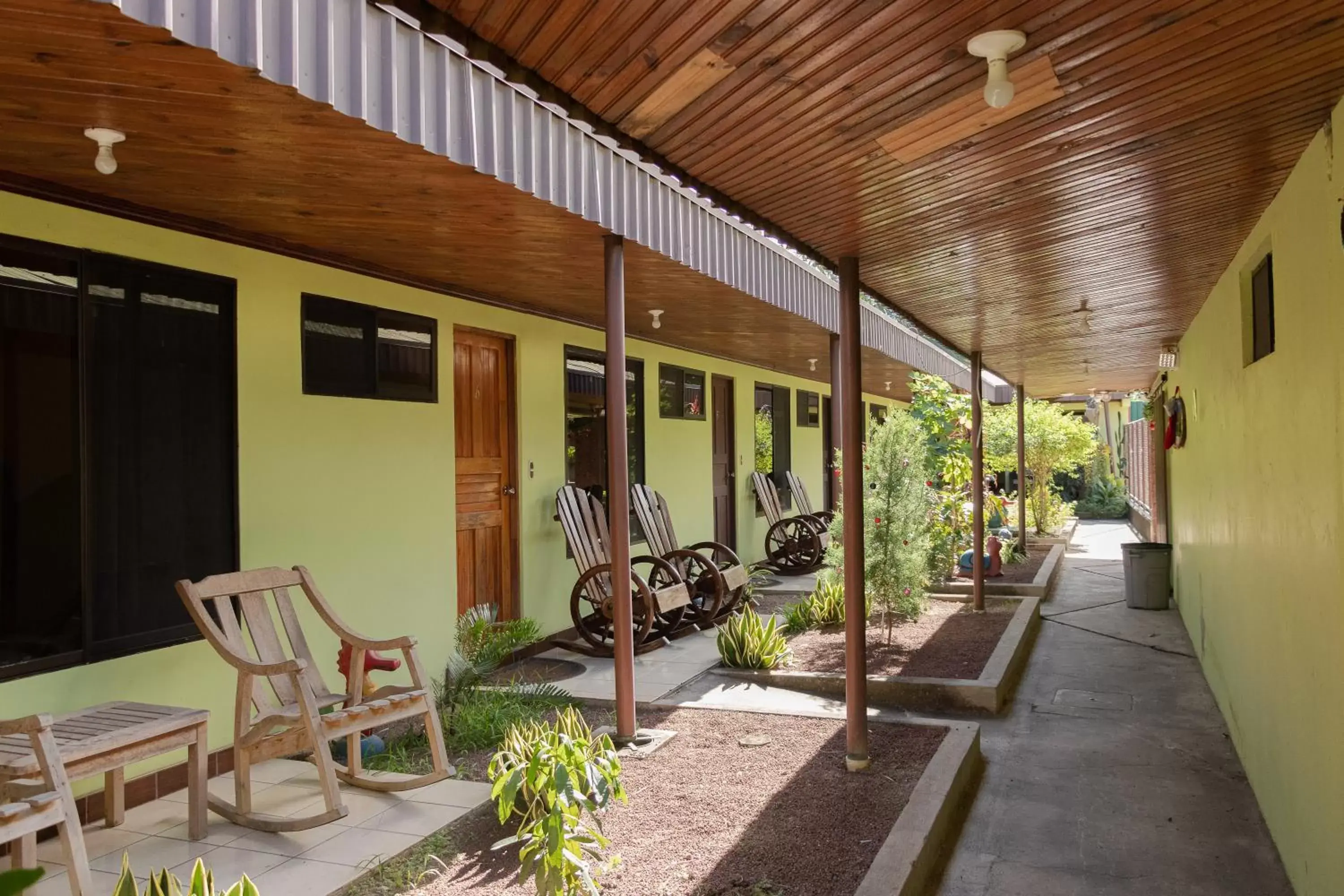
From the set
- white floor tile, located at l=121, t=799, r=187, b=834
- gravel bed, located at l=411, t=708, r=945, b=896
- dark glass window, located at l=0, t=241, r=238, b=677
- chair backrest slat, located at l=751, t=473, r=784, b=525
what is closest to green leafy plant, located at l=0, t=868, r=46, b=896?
gravel bed, located at l=411, t=708, r=945, b=896

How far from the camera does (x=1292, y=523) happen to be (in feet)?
10.8

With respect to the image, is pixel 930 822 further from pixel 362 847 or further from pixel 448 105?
pixel 448 105

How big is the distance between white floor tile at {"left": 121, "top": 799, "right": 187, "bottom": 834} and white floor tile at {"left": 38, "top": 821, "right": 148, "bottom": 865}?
38mm

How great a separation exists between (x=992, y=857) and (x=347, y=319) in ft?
14.1

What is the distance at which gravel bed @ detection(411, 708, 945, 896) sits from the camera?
3.17 m

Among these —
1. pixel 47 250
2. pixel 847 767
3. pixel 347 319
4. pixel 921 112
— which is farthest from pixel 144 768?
pixel 921 112

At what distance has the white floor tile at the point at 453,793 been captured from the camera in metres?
3.81

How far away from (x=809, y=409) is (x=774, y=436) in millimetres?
1794

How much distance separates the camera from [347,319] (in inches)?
214

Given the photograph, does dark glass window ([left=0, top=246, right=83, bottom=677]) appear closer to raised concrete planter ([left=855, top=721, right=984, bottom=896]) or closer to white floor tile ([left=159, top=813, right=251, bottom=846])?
white floor tile ([left=159, top=813, right=251, bottom=846])

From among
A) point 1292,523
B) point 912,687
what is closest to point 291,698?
point 912,687

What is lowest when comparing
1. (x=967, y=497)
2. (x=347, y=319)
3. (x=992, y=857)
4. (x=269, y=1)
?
(x=992, y=857)

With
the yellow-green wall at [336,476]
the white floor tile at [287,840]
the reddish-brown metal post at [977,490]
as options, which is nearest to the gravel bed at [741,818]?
the white floor tile at [287,840]

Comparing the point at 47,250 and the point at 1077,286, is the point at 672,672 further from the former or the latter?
the point at 47,250
